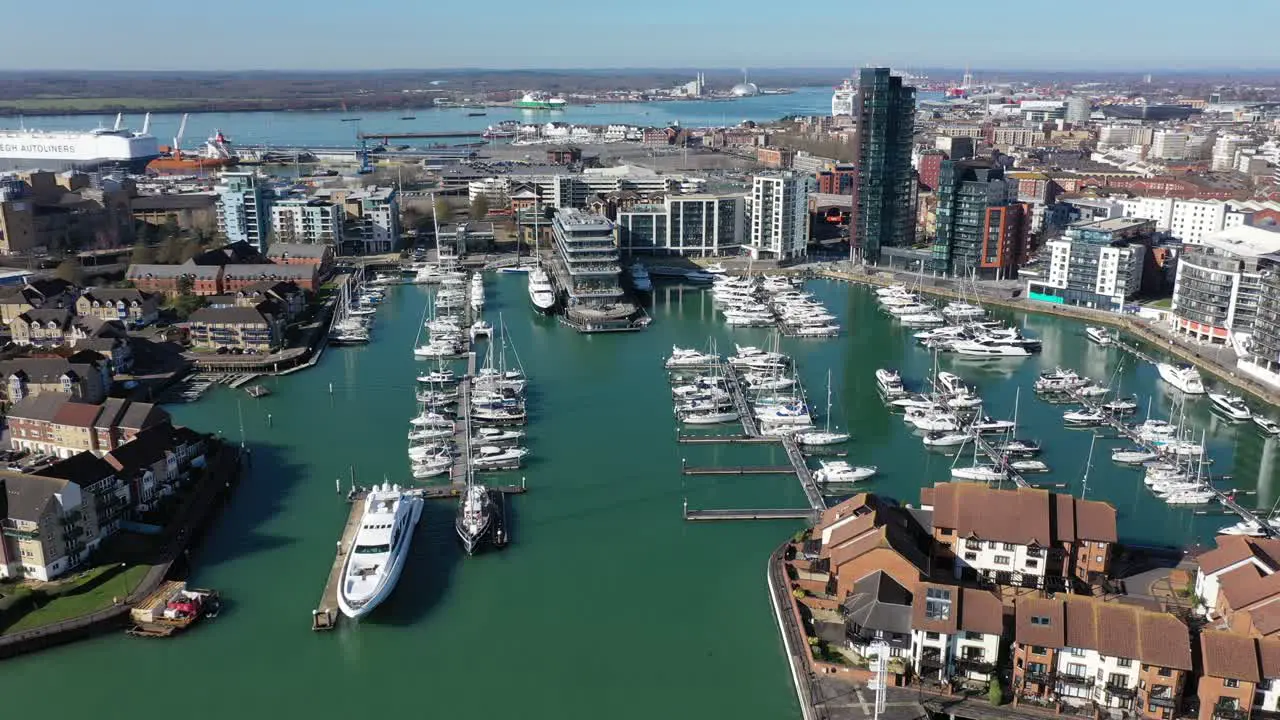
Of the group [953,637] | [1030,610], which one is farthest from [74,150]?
[1030,610]

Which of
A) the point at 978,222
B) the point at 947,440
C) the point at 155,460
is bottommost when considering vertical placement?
the point at 947,440

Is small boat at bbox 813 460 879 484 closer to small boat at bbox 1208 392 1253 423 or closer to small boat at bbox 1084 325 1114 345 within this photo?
small boat at bbox 1208 392 1253 423

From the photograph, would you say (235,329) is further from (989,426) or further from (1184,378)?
(1184,378)

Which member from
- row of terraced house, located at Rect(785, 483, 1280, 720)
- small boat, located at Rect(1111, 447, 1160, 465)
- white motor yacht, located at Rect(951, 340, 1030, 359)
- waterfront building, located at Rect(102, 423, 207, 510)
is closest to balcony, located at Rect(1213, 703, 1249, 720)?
row of terraced house, located at Rect(785, 483, 1280, 720)

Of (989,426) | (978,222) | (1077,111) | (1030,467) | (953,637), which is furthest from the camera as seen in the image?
(1077,111)

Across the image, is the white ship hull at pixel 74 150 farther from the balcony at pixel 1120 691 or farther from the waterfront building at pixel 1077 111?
the waterfront building at pixel 1077 111

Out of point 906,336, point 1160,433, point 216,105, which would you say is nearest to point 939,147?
point 906,336

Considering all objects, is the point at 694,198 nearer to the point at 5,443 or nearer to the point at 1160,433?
the point at 1160,433
